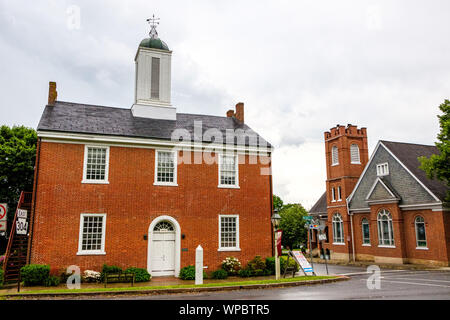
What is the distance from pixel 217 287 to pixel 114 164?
8.92 meters

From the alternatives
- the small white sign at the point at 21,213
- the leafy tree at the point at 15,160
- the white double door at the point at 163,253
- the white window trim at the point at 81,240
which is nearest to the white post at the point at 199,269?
the white double door at the point at 163,253

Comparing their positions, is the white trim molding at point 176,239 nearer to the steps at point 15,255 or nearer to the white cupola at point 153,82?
the steps at point 15,255

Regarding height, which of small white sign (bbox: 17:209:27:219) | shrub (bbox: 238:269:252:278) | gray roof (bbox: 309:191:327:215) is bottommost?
shrub (bbox: 238:269:252:278)

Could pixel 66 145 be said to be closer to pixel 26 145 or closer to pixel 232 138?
pixel 232 138

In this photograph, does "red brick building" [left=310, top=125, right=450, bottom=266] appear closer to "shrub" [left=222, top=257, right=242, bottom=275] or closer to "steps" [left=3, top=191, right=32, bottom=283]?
"shrub" [left=222, top=257, right=242, bottom=275]

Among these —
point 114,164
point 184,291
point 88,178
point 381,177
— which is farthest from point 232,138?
point 381,177

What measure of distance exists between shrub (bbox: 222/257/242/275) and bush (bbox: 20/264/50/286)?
9128mm

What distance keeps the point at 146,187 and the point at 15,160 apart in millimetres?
16614

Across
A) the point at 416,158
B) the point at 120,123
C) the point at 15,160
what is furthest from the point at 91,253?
the point at 416,158

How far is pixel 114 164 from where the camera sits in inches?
767

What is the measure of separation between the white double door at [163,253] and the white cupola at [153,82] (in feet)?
26.8

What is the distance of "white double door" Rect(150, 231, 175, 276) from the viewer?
19375 mm

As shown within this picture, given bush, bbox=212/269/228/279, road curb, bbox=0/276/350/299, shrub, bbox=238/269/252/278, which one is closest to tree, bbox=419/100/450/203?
road curb, bbox=0/276/350/299

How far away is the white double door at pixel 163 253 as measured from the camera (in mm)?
19375
